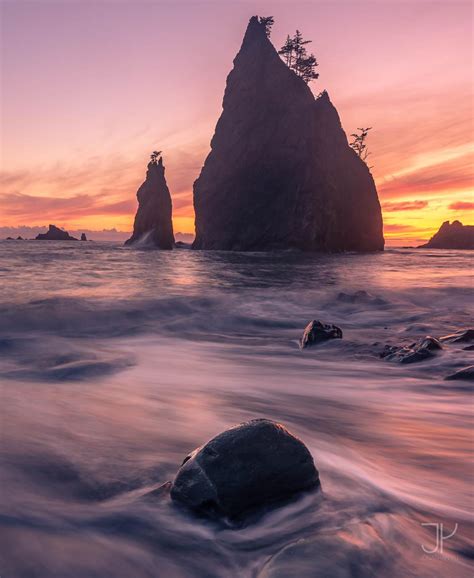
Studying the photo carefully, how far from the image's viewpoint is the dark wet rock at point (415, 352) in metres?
6.66

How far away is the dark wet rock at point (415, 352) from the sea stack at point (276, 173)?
48.1 metres

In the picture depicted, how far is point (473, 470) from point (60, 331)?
8768 millimetres

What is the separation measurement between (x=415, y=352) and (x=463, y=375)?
41.0 inches

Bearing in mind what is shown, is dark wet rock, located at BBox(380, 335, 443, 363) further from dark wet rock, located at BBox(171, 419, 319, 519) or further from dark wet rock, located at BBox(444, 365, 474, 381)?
dark wet rock, located at BBox(171, 419, 319, 519)

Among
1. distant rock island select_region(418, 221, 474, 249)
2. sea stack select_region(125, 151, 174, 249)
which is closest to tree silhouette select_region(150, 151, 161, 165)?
sea stack select_region(125, 151, 174, 249)

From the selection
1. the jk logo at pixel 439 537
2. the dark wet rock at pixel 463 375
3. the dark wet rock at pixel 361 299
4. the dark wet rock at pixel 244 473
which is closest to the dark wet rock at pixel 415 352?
the dark wet rock at pixel 463 375

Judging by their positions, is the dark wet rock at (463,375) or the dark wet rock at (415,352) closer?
the dark wet rock at (463,375)

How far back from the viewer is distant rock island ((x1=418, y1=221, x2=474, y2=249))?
4313 inches

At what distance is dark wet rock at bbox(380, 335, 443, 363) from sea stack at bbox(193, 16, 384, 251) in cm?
4813

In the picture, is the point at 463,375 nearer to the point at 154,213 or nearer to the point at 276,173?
the point at 276,173

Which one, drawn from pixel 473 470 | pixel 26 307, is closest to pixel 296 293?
pixel 26 307

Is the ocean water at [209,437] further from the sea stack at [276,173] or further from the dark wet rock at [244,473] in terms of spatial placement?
the sea stack at [276,173]

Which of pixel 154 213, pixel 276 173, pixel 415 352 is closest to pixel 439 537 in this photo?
pixel 415 352

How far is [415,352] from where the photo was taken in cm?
675
